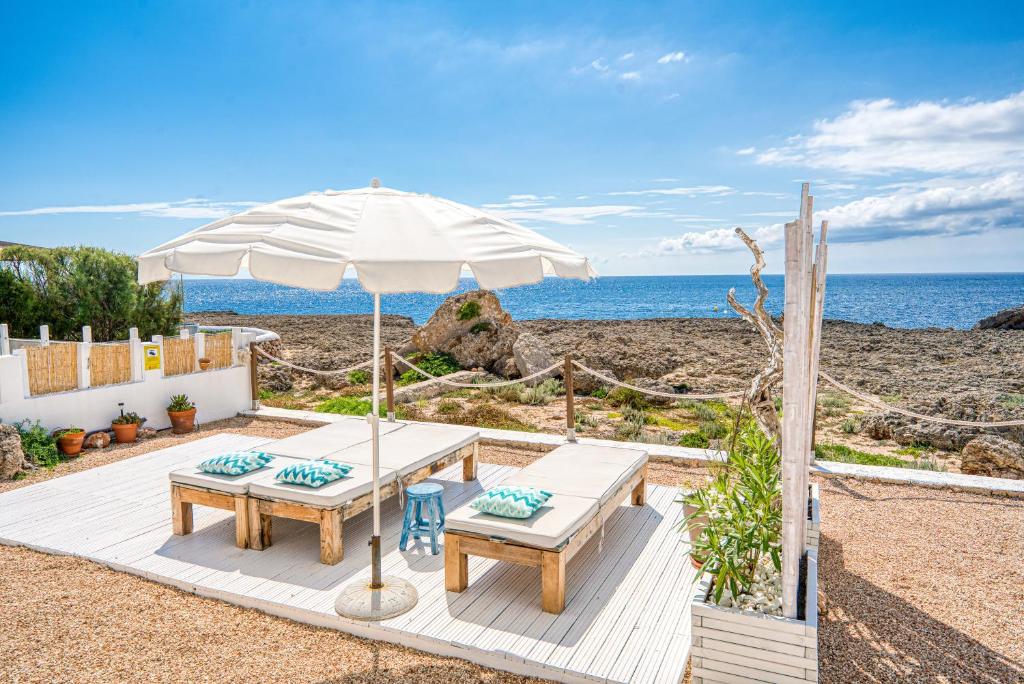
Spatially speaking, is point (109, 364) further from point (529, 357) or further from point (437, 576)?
point (529, 357)

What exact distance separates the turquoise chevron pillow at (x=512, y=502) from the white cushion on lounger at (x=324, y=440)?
6.19 ft

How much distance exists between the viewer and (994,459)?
7.15m

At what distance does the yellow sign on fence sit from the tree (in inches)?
231

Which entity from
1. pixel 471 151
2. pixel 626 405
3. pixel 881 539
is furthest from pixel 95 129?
pixel 881 539

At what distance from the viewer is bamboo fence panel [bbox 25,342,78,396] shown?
7.53 metres

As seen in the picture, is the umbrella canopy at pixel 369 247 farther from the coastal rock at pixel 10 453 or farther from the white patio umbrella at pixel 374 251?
the coastal rock at pixel 10 453

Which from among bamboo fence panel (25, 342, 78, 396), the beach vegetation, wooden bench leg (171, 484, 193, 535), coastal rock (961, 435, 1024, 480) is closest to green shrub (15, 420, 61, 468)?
bamboo fence panel (25, 342, 78, 396)

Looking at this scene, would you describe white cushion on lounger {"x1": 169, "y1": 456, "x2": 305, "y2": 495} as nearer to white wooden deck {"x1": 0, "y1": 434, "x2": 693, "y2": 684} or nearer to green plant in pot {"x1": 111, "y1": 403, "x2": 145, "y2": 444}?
white wooden deck {"x1": 0, "y1": 434, "x2": 693, "y2": 684}

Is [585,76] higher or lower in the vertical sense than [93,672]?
higher

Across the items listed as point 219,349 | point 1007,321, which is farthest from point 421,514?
point 1007,321

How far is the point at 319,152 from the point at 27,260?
61.3 feet

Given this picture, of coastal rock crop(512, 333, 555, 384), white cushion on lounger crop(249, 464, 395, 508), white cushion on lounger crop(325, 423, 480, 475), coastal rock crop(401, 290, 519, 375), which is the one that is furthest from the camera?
coastal rock crop(401, 290, 519, 375)

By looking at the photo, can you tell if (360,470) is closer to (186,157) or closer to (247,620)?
(247,620)

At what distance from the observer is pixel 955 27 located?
14.2 meters
